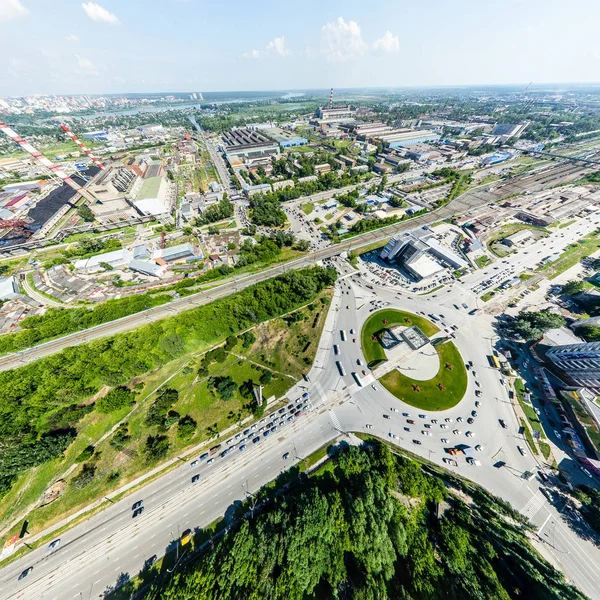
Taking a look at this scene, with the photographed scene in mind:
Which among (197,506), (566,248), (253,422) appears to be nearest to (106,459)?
(197,506)

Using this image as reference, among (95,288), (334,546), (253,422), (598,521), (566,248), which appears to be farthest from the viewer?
(566,248)

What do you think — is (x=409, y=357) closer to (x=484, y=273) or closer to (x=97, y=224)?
(x=484, y=273)

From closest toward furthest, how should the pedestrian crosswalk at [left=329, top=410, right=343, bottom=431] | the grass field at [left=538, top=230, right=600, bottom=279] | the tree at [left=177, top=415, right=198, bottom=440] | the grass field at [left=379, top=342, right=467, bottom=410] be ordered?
the tree at [left=177, top=415, right=198, bottom=440] → the pedestrian crosswalk at [left=329, top=410, right=343, bottom=431] → the grass field at [left=379, top=342, right=467, bottom=410] → the grass field at [left=538, top=230, right=600, bottom=279]

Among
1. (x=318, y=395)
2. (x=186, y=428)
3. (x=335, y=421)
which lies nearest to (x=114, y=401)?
(x=186, y=428)

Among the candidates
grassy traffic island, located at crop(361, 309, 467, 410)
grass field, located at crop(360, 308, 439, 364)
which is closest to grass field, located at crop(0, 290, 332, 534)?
grass field, located at crop(360, 308, 439, 364)

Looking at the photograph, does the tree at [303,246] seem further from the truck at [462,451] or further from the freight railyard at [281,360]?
the truck at [462,451]

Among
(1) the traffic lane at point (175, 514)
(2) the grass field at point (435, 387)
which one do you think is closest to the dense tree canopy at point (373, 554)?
(1) the traffic lane at point (175, 514)

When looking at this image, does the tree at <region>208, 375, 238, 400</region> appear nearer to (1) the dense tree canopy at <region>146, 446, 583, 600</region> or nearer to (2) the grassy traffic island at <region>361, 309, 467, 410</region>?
(1) the dense tree canopy at <region>146, 446, 583, 600</region>

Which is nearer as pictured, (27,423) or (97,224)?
(27,423)
